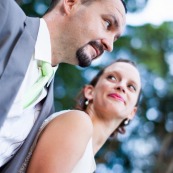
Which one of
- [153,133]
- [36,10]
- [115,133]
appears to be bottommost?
[153,133]

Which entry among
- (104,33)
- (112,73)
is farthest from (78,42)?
(112,73)

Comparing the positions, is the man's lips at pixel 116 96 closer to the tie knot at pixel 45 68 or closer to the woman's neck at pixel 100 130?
the woman's neck at pixel 100 130

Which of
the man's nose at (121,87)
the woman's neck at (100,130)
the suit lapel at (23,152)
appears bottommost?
the woman's neck at (100,130)

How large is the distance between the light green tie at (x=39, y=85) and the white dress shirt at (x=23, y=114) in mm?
18

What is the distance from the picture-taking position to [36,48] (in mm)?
1626

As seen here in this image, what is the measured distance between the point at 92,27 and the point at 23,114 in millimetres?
528

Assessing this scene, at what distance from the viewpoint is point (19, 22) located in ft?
5.15

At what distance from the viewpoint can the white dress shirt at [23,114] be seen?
1.56 metres

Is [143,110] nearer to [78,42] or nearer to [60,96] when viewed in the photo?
[60,96]

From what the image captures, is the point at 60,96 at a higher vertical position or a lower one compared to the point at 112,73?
lower

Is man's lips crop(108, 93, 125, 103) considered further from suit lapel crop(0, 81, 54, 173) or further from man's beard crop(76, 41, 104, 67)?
suit lapel crop(0, 81, 54, 173)

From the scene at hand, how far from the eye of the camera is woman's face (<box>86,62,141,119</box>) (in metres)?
Result: 2.18

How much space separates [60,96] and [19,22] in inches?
220

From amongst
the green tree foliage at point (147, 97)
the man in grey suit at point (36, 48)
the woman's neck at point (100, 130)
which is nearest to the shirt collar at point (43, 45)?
the man in grey suit at point (36, 48)
